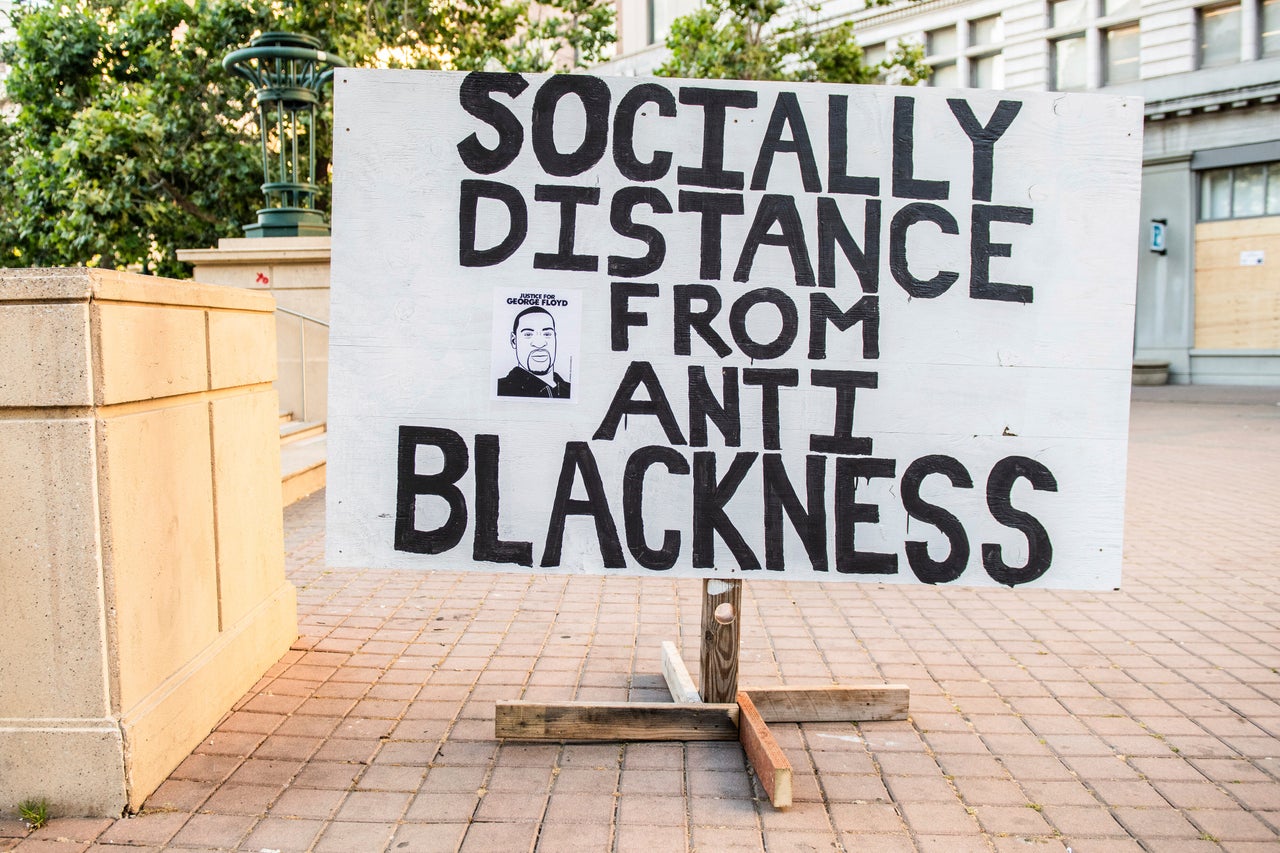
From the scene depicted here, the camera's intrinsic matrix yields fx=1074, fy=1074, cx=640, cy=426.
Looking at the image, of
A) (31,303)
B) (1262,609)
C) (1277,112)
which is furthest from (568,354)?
(1277,112)

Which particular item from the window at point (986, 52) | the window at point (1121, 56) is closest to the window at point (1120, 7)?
the window at point (1121, 56)

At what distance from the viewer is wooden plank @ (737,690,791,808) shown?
314 centimetres

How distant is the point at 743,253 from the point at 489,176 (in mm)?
841

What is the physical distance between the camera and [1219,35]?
2469 centimetres

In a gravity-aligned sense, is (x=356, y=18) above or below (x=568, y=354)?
above

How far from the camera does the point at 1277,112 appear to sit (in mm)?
23656

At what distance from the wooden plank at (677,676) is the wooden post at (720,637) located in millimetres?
98

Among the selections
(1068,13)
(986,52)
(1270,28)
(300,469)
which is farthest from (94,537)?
(986,52)

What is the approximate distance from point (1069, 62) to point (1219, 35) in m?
3.39

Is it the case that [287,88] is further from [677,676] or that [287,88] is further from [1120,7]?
[1120,7]

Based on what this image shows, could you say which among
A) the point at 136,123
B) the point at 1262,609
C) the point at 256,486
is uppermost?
the point at 136,123

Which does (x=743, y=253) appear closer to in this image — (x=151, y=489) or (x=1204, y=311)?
(x=151, y=489)

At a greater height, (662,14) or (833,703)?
(662,14)

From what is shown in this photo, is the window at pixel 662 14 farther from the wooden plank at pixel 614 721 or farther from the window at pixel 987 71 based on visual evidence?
the wooden plank at pixel 614 721
